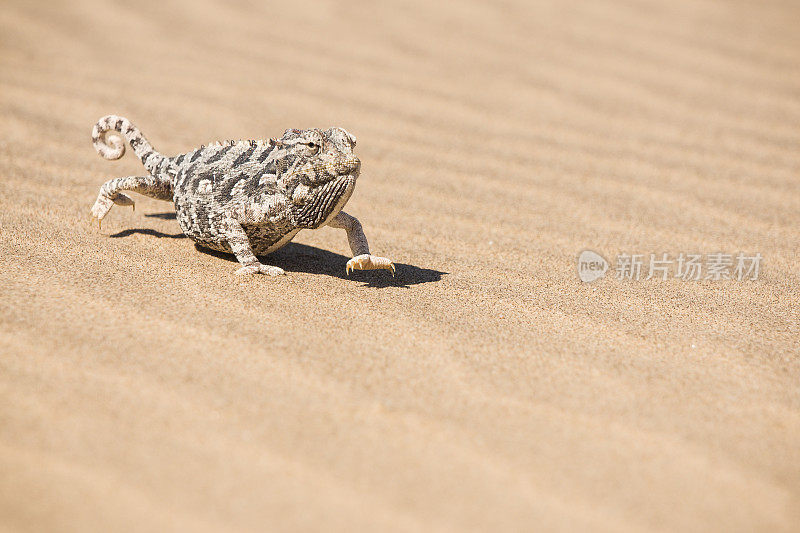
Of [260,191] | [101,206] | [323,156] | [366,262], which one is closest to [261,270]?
[260,191]

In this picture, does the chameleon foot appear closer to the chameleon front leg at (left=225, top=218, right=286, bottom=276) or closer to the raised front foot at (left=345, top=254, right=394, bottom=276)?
the chameleon front leg at (left=225, top=218, right=286, bottom=276)

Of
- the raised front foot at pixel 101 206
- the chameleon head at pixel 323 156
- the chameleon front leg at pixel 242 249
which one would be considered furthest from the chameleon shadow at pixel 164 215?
the chameleon head at pixel 323 156

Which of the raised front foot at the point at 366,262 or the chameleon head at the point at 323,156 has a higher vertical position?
the chameleon head at the point at 323,156

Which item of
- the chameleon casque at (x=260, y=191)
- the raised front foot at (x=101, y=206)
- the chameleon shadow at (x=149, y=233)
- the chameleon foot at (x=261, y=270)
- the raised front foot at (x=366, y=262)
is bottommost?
the chameleon shadow at (x=149, y=233)

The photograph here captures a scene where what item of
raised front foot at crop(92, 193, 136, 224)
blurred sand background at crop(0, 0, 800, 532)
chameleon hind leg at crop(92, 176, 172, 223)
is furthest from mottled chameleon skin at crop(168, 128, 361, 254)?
raised front foot at crop(92, 193, 136, 224)

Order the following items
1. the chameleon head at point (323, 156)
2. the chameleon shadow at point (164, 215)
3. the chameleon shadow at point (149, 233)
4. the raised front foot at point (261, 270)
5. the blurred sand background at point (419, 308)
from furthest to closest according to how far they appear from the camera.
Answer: the chameleon shadow at point (164, 215), the chameleon shadow at point (149, 233), the raised front foot at point (261, 270), the chameleon head at point (323, 156), the blurred sand background at point (419, 308)

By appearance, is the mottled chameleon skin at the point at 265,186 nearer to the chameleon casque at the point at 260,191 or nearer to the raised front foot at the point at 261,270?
the chameleon casque at the point at 260,191

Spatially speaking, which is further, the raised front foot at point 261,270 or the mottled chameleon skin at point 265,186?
the raised front foot at point 261,270
